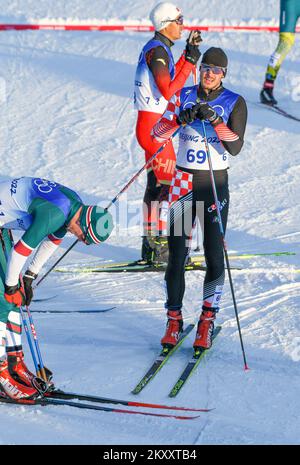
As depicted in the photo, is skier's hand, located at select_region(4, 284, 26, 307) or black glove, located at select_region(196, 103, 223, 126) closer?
skier's hand, located at select_region(4, 284, 26, 307)

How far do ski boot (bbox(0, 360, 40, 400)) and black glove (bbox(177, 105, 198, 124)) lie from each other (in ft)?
6.74

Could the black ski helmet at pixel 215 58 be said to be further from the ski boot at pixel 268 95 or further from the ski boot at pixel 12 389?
the ski boot at pixel 268 95

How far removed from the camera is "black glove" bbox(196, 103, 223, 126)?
6.07 meters

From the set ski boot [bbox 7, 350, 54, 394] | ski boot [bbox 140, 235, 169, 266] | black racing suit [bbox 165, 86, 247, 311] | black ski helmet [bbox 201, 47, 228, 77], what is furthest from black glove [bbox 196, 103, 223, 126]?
ski boot [bbox 140, 235, 169, 266]

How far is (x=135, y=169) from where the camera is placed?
1066cm

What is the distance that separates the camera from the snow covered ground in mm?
5613

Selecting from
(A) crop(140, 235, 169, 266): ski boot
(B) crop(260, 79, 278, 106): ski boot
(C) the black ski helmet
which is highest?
(C) the black ski helmet

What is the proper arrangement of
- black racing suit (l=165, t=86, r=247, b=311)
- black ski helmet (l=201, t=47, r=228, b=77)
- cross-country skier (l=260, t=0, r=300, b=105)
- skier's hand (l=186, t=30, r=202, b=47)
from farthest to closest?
→ cross-country skier (l=260, t=0, r=300, b=105) → skier's hand (l=186, t=30, r=202, b=47) → black racing suit (l=165, t=86, r=247, b=311) → black ski helmet (l=201, t=47, r=228, b=77)

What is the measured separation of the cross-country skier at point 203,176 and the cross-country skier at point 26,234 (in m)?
0.97

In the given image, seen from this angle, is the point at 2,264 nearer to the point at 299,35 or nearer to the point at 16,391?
the point at 16,391

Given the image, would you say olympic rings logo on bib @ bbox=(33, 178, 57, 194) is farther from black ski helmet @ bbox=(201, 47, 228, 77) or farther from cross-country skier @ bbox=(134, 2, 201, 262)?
cross-country skier @ bbox=(134, 2, 201, 262)

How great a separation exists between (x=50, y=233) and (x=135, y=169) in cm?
519

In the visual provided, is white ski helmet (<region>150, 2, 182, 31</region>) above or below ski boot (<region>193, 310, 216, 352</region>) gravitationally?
above

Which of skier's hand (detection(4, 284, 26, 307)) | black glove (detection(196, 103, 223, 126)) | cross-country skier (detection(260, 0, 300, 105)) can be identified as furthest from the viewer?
cross-country skier (detection(260, 0, 300, 105))
